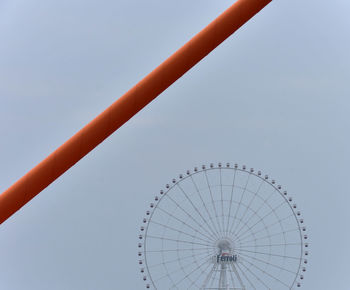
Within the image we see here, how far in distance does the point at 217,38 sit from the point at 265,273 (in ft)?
30.1

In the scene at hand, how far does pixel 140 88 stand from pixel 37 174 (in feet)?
5.85

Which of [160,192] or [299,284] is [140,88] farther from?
[299,284]

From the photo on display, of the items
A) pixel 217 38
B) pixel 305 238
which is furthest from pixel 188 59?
pixel 305 238

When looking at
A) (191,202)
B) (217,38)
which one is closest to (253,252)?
(191,202)

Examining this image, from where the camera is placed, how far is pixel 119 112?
890cm

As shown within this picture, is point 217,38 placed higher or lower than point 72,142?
higher

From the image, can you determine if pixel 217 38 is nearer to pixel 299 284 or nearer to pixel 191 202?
pixel 191 202

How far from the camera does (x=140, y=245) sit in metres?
16.9

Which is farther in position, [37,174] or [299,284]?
[299,284]

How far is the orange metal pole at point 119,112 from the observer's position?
8.75 m

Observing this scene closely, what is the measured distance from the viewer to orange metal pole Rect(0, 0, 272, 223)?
8750mm

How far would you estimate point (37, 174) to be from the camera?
8.77m

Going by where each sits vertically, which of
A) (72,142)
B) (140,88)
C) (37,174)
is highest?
(140,88)

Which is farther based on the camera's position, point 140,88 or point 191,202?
point 191,202
